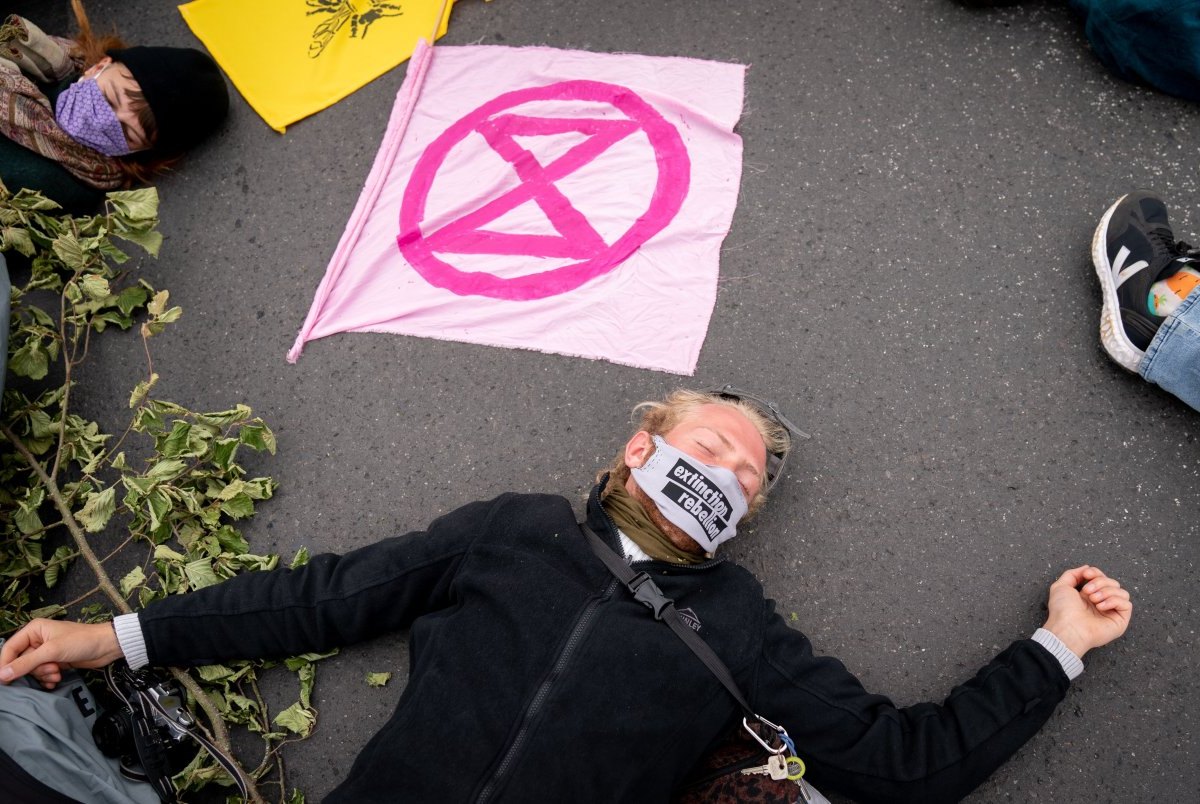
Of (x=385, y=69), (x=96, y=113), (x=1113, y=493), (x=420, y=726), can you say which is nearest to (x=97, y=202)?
(x=96, y=113)

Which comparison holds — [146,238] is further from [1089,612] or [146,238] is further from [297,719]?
[1089,612]

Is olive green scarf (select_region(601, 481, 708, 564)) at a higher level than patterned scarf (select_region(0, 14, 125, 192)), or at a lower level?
lower

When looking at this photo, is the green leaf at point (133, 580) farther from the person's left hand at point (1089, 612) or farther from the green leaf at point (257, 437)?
the person's left hand at point (1089, 612)

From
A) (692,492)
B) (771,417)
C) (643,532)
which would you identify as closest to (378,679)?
(643,532)

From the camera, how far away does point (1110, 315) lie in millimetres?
2322

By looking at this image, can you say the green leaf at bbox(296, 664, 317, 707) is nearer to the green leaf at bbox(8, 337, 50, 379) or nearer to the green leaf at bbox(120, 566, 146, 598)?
the green leaf at bbox(120, 566, 146, 598)

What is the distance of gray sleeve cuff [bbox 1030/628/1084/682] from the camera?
6.47ft

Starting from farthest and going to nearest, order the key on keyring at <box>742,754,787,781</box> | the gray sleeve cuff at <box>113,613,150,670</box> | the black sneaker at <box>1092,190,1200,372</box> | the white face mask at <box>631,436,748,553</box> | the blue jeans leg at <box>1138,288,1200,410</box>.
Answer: the black sneaker at <box>1092,190,1200,372</box>, the blue jeans leg at <box>1138,288,1200,410</box>, the gray sleeve cuff at <box>113,613,150,670</box>, the white face mask at <box>631,436,748,553</box>, the key on keyring at <box>742,754,787,781</box>

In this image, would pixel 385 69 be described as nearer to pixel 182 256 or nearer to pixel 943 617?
pixel 182 256

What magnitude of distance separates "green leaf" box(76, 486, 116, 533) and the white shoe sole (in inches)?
106

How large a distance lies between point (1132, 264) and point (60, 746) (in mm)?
2874

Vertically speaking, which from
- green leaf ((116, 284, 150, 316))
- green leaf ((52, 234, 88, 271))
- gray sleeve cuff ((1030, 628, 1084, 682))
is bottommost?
gray sleeve cuff ((1030, 628, 1084, 682))

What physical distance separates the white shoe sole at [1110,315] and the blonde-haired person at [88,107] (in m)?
2.73

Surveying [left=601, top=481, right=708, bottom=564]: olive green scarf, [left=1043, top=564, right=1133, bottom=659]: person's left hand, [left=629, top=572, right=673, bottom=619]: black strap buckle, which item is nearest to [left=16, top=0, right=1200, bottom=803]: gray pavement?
[left=1043, top=564, right=1133, bottom=659]: person's left hand
